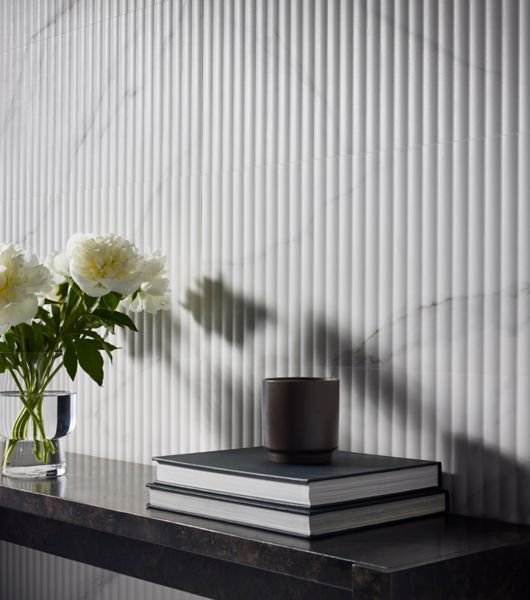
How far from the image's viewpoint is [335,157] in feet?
3.22

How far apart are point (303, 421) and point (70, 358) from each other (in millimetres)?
351

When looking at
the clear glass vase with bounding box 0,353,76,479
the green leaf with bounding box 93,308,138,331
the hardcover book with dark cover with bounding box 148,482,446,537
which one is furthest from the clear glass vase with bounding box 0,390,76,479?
the hardcover book with dark cover with bounding box 148,482,446,537

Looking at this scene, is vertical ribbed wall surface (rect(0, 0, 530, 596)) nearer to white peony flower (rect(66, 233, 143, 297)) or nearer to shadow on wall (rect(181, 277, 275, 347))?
shadow on wall (rect(181, 277, 275, 347))

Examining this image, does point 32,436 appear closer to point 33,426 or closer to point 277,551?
point 33,426

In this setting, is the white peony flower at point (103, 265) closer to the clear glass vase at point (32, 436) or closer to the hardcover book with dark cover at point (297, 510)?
the clear glass vase at point (32, 436)

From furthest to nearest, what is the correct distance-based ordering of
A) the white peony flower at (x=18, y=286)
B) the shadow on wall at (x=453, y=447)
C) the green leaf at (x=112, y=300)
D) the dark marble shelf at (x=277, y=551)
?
the green leaf at (x=112, y=300), the white peony flower at (x=18, y=286), the shadow on wall at (x=453, y=447), the dark marble shelf at (x=277, y=551)

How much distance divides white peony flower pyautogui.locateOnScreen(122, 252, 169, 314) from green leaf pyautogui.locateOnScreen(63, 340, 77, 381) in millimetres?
92

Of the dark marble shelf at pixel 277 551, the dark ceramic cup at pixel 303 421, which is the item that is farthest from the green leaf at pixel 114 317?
the dark ceramic cup at pixel 303 421

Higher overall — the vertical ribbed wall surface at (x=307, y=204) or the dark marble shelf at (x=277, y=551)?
the vertical ribbed wall surface at (x=307, y=204)

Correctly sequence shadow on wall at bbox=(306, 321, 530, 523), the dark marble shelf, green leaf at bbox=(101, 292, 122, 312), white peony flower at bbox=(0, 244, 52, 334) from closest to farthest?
the dark marble shelf, shadow on wall at bbox=(306, 321, 530, 523), white peony flower at bbox=(0, 244, 52, 334), green leaf at bbox=(101, 292, 122, 312)

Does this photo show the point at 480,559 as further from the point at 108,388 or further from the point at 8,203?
the point at 8,203

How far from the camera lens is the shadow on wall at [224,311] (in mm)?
1061

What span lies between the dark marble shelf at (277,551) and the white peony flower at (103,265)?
21 cm

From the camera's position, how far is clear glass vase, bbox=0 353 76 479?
1.08 m
